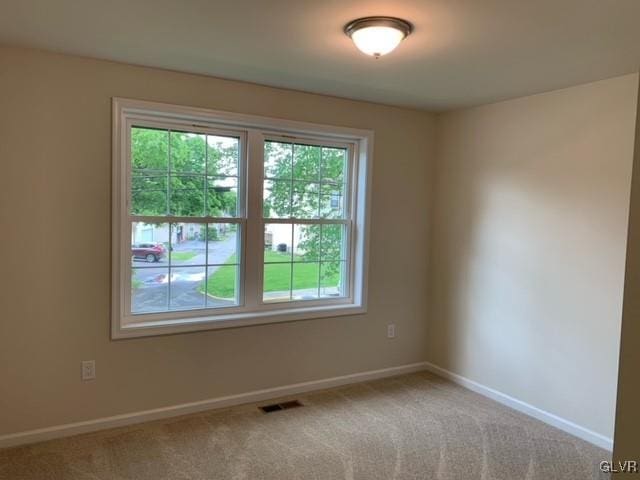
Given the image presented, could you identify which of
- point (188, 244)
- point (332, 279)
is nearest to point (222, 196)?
point (188, 244)

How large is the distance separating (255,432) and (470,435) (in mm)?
1396

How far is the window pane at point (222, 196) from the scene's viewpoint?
10.9 ft

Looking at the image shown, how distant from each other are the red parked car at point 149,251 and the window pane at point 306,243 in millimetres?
1023

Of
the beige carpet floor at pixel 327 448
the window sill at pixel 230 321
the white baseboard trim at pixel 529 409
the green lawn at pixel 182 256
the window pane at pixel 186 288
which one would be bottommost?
the beige carpet floor at pixel 327 448

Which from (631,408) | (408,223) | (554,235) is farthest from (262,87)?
(631,408)

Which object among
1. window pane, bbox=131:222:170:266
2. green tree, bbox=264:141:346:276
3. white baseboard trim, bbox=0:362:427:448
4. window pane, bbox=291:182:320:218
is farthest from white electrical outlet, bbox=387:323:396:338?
window pane, bbox=131:222:170:266

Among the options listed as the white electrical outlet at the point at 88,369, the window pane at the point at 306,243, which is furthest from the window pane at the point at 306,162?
the white electrical outlet at the point at 88,369

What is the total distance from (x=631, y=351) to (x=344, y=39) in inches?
77.6

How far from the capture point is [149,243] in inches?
123

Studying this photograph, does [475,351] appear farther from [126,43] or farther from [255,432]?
[126,43]

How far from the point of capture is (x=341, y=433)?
2.97 m

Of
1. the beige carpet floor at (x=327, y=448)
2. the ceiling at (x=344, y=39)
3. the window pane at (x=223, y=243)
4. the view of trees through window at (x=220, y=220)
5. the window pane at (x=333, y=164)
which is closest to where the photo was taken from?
the ceiling at (x=344, y=39)

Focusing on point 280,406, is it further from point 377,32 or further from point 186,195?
point 377,32

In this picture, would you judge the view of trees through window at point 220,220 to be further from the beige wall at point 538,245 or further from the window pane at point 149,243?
the beige wall at point 538,245
